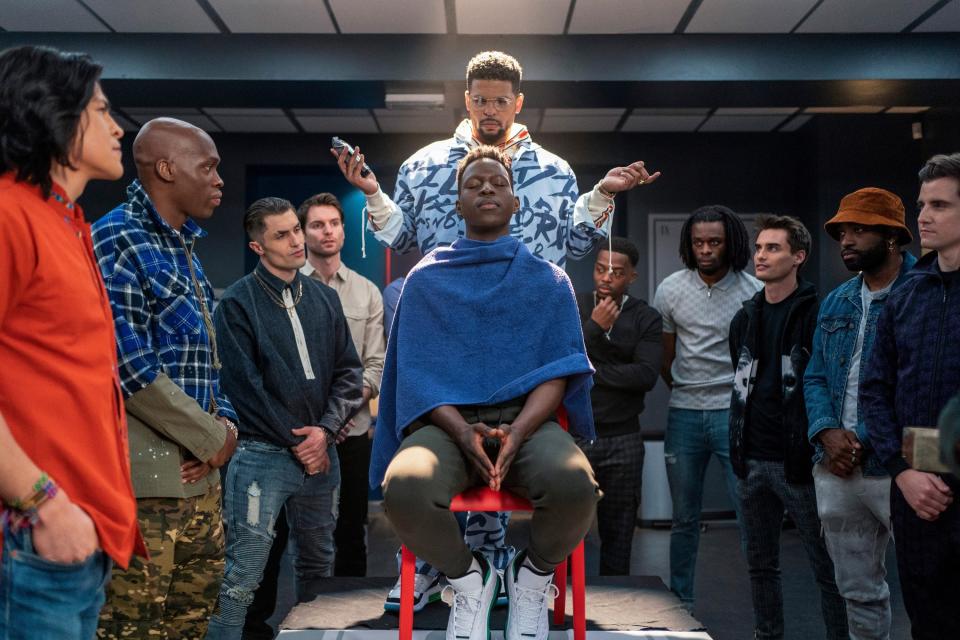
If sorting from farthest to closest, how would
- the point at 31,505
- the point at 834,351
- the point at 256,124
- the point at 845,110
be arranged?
the point at 256,124 → the point at 845,110 → the point at 834,351 → the point at 31,505

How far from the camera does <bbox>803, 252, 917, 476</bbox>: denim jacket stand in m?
2.84

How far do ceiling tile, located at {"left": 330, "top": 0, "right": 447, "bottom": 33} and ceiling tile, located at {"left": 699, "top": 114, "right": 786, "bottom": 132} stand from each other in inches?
121

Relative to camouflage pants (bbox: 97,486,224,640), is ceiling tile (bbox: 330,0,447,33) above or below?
above

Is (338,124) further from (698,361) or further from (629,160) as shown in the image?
(698,361)

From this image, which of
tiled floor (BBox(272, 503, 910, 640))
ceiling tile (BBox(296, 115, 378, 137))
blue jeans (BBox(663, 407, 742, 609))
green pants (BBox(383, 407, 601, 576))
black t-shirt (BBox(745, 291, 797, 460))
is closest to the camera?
green pants (BBox(383, 407, 601, 576))

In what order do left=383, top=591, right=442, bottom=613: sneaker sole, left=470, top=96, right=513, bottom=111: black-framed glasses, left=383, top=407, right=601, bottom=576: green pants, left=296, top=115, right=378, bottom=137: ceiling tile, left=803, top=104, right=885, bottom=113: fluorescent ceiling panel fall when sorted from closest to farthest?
left=383, top=407, right=601, bottom=576: green pants
left=383, top=591, right=442, bottom=613: sneaker sole
left=470, top=96, right=513, bottom=111: black-framed glasses
left=803, top=104, right=885, bottom=113: fluorescent ceiling panel
left=296, top=115, right=378, bottom=137: ceiling tile

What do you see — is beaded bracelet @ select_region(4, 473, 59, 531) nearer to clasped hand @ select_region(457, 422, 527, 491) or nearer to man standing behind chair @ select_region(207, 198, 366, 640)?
clasped hand @ select_region(457, 422, 527, 491)

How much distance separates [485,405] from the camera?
2.32 metres

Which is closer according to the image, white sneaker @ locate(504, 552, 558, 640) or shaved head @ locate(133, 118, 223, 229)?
shaved head @ locate(133, 118, 223, 229)

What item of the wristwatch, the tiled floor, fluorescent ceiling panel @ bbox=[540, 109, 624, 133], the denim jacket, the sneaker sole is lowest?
the tiled floor

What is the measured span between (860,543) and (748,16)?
3853 mm

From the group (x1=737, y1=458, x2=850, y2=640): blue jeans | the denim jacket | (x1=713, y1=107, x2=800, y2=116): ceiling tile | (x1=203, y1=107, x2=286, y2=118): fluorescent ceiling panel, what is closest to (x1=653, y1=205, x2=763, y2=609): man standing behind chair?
(x1=737, y1=458, x2=850, y2=640): blue jeans

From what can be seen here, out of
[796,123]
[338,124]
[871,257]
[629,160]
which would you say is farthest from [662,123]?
[871,257]

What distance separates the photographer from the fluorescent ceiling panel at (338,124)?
7.49 m
